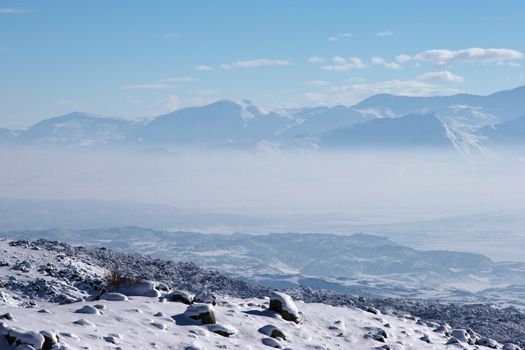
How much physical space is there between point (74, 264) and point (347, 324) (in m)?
15.7

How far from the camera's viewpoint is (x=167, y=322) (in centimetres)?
1888

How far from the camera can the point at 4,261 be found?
108 feet

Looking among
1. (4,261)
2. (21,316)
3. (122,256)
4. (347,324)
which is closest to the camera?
(21,316)

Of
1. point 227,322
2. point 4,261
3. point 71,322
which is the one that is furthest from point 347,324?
point 4,261

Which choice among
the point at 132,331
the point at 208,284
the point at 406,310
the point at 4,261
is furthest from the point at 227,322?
the point at 406,310

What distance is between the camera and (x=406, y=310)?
133ft

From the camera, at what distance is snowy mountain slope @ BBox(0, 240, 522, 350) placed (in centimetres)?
1652

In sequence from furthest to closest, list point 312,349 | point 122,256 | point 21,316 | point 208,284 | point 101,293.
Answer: point 122,256
point 208,284
point 101,293
point 312,349
point 21,316

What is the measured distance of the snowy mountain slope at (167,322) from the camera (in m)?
16.5

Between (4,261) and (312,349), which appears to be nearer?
(312,349)

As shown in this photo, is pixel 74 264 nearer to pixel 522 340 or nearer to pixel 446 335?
pixel 446 335

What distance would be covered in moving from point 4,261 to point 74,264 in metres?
3.19

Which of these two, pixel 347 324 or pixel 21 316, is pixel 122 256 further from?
pixel 21 316

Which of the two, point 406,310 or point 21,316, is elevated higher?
point 21,316
